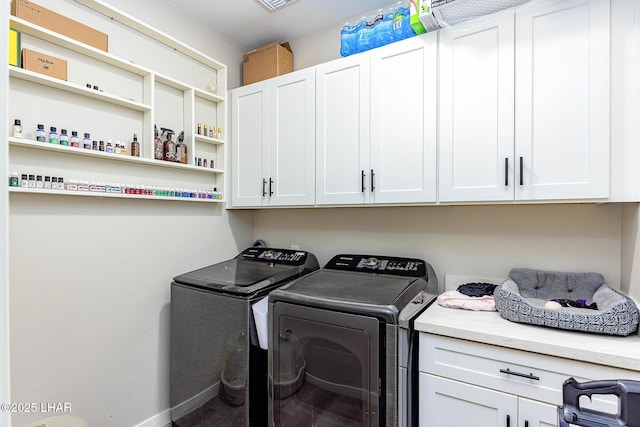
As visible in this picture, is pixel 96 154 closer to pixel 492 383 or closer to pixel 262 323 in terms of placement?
pixel 262 323

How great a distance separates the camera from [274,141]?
2.30 meters

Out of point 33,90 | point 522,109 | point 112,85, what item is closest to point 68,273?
point 33,90

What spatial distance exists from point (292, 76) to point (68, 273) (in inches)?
70.0

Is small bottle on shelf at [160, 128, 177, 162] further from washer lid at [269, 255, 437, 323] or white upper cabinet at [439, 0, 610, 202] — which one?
white upper cabinet at [439, 0, 610, 202]

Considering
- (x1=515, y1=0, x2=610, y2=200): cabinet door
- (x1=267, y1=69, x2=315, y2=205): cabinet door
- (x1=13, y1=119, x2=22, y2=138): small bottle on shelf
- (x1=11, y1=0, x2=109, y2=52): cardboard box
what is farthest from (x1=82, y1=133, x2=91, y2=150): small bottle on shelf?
(x1=515, y1=0, x2=610, y2=200): cabinet door

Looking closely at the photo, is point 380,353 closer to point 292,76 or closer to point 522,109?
point 522,109

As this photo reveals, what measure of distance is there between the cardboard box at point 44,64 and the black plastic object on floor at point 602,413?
233 cm

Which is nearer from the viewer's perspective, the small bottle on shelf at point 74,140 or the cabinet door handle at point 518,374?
the cabinet door handle at point 518,374

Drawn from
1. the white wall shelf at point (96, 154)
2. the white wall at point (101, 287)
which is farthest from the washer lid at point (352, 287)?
the white wall shelf at point (96, 154)

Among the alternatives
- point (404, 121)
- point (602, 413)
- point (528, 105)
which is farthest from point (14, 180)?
point (528, 105)

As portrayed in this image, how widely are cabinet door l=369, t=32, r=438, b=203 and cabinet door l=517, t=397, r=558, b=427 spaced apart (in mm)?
984

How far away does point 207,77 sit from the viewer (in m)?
2.43

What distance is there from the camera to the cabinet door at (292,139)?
84.6 inches

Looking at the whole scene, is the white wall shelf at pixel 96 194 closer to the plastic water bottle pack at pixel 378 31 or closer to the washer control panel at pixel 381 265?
the washer control panel at pixel 381 265
